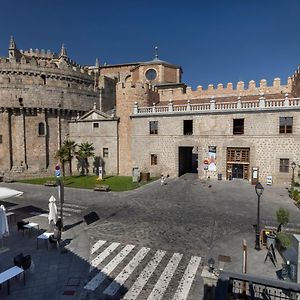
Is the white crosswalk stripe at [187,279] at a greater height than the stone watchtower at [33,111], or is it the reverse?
the stone watchtower at [33,111]

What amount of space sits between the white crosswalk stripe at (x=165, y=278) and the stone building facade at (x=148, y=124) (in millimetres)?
20071

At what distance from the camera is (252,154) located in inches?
1133

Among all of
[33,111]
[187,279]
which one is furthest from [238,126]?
[33,111]

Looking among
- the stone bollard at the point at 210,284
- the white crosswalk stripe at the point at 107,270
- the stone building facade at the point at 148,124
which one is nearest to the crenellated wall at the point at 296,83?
the stone building facade at the point at 148,124

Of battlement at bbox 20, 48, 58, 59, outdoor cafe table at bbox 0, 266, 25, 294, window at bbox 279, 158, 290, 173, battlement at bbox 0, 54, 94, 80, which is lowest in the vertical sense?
outdoor cafe table at bbox 0, 266, 25, 294

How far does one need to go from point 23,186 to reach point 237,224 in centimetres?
2374

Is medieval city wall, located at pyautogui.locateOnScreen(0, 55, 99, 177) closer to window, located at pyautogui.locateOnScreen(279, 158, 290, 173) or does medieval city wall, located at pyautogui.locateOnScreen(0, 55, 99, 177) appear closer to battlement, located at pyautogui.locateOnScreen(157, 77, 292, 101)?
battlement, located at pyautogui.locateOnScreen(157, 77, 292, 101)

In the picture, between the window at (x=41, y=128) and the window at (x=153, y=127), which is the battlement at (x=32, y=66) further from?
the window at (x=153, y=127)

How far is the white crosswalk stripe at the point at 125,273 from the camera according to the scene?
29.6ft

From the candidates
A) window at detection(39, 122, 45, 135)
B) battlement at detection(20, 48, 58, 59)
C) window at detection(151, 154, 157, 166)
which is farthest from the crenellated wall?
battlement at detection(20, 48, 58, 59)

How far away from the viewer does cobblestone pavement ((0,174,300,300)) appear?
30.5 ft

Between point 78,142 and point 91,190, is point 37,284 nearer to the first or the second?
point 91,190

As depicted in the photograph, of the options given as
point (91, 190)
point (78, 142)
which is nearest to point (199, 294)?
point (91, 190)

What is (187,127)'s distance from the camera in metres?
33.0
